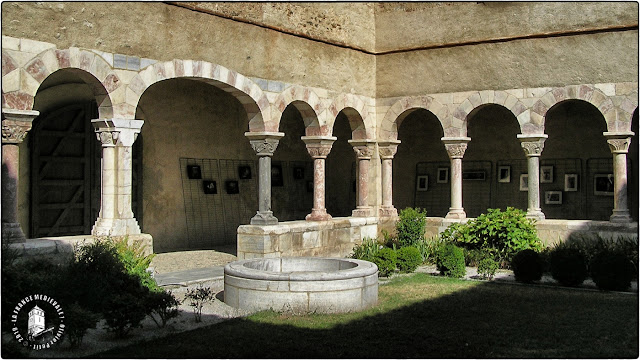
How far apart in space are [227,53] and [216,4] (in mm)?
735

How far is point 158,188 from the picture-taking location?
13.4m

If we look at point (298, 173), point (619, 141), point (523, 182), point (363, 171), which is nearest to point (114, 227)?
point (363, 171)

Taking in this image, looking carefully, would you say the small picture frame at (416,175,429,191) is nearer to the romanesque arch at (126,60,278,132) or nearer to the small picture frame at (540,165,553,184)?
the small picture frame at (540,165,553,184)

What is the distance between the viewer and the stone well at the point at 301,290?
26.8 feet

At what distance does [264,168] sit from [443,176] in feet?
18.6

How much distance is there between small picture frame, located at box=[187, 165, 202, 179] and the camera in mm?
13914

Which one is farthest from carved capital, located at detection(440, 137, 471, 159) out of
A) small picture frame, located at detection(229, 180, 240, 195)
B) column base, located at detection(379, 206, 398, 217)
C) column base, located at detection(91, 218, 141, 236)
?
column base, located at detection(91, 218, 141, 236)

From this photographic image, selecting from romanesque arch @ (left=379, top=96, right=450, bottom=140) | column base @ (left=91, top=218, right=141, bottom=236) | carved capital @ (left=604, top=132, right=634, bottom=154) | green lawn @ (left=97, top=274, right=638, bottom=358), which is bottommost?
green lawn @ (left=97, top=274, right=638, bottom=358)

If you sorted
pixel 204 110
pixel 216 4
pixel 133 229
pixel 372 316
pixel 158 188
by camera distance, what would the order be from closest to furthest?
pixel 372 316 → pixel 133 229 → pixel 216 4 → pixel 158 188 → pixel 204 110

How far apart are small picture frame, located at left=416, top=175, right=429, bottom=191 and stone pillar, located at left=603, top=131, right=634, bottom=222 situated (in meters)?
5.08

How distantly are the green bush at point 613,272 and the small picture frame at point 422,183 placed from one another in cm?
691

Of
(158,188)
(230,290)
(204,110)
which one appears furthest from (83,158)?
(230,290)

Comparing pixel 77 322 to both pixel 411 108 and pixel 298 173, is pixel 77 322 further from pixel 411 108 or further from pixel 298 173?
pixel 298 173

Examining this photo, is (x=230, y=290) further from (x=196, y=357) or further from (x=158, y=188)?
(x=158, y=188)
